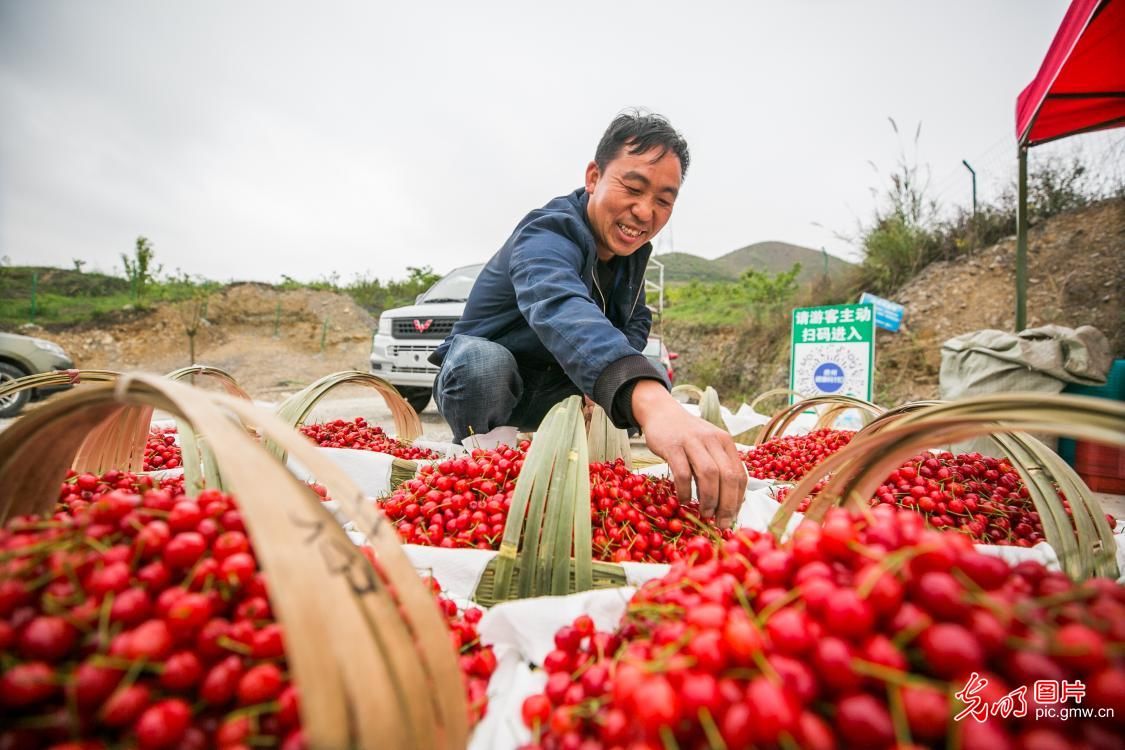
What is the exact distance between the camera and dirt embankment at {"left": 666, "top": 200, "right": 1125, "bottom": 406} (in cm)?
669

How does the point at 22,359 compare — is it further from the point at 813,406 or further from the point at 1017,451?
the point at 1017,451

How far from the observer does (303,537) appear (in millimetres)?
502

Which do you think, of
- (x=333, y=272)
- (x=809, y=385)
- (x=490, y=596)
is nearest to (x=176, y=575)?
(x=490, y=596)

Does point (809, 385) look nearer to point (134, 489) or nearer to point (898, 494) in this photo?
point (898, 494)

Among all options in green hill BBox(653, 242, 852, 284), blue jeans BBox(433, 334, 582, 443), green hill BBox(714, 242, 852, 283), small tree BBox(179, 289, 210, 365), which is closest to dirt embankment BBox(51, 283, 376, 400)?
small tree BBox(179, 289, 210, 365)

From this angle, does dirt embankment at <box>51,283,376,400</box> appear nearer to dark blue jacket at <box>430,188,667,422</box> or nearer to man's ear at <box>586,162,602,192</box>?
dark blue jacket at <box>430,188,667,422</box>

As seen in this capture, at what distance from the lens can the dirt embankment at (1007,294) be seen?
6691 millimetres

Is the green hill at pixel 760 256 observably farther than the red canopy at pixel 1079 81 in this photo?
Yes

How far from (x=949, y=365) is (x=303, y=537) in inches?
237

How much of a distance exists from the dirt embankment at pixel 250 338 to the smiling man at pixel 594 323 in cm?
1340

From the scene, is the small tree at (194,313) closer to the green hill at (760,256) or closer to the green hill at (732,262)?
the green hill at (732,262)

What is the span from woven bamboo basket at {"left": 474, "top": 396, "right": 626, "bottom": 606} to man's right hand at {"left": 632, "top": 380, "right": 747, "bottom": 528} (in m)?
0.23

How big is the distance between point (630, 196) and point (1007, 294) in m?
8.49

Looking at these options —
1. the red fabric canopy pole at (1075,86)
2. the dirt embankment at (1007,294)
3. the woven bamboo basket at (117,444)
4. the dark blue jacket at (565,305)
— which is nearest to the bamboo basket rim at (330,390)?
the woven bamboo basket at (117,444)
